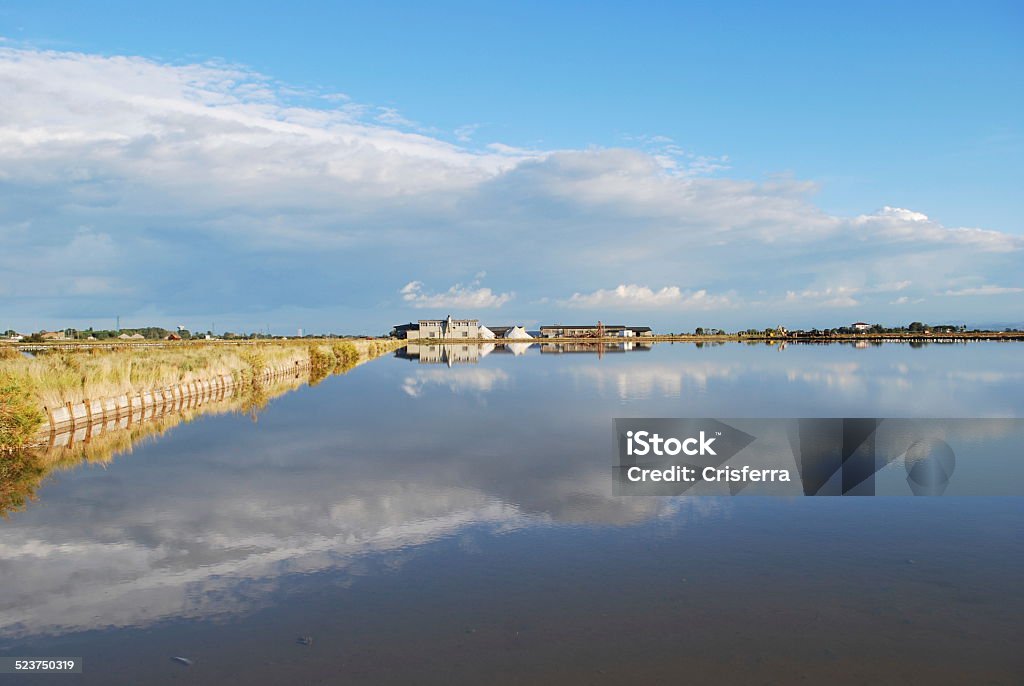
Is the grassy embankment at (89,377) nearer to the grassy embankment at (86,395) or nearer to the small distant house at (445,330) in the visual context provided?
the grassy embankment at (86,395)

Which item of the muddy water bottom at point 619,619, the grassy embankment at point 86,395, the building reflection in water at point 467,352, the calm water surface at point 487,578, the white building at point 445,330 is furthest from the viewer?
the white building at point 445,330

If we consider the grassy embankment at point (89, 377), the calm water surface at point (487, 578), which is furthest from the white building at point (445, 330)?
the calm water surface at point (487, 578)

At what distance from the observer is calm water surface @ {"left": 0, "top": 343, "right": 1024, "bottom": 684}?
17.1ft

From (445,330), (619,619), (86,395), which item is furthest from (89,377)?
(445,330)

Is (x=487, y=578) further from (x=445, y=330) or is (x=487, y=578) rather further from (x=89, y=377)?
(x=445, y=330)

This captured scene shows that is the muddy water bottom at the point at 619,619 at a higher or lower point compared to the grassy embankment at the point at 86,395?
lower

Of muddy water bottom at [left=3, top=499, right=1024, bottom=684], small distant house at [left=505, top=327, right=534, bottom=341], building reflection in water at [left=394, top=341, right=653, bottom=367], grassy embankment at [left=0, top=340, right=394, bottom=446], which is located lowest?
muddy water bottom at [left=3, top=499, right=1024, bottom=684]

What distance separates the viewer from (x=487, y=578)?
693 cm

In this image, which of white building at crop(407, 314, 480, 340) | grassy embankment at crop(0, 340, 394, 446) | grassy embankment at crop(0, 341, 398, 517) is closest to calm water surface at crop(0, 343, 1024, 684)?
grassy embankment at crop(0, 341, 398, 517)

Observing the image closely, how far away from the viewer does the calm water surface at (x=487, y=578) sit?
5.23 meters

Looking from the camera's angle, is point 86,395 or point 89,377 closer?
point 86,395

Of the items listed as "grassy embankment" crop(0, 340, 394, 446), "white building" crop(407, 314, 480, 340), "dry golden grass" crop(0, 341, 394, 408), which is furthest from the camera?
"white building" crop(407, 314, 480, 340)

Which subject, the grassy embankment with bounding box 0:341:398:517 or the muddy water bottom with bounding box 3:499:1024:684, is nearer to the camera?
the muddy water bottom with bounding box 3:499:1024:684

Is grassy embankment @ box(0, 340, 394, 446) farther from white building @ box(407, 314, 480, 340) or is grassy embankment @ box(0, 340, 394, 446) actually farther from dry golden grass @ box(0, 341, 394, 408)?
white building @ box(407, 314, 480, 340)
